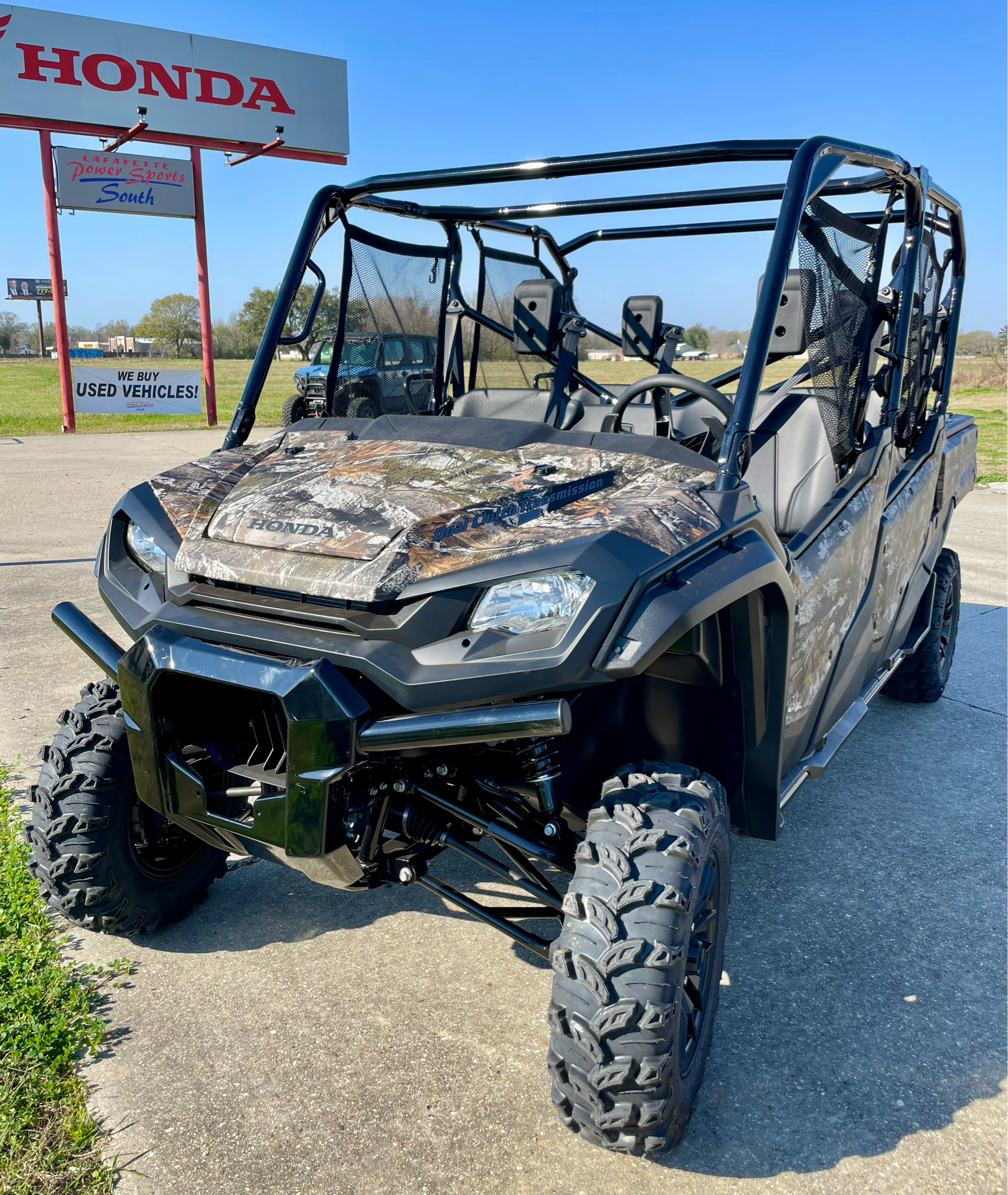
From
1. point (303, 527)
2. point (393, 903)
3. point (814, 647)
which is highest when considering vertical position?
point (303, 527)

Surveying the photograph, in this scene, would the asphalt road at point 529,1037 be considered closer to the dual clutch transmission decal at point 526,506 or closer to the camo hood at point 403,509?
the camo hood at point 403,509

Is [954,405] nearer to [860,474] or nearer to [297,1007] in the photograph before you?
[860,474]

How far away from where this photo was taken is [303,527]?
86.7 inches

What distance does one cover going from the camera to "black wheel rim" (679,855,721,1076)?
7.00ft

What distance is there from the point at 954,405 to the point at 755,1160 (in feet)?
70.8

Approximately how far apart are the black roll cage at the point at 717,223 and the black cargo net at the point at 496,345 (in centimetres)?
4

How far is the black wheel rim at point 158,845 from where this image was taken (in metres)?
2.76

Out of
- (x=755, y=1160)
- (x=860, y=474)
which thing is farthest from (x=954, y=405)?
(x=755, y=1160)

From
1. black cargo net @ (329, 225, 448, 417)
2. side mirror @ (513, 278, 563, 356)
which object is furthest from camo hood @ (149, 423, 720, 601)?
side mirror @ (513, 278, 563, 356)

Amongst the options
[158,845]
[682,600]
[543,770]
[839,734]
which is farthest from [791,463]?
[158,845]

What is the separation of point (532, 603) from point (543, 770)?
0.38 metres

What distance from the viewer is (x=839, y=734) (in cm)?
321

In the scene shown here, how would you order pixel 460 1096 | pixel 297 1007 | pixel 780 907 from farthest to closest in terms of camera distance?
1. pixel 780 907
2. pixel 297 1007
3. pixel 460 1096

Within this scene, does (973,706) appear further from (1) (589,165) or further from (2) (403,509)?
(2) (403,509)
